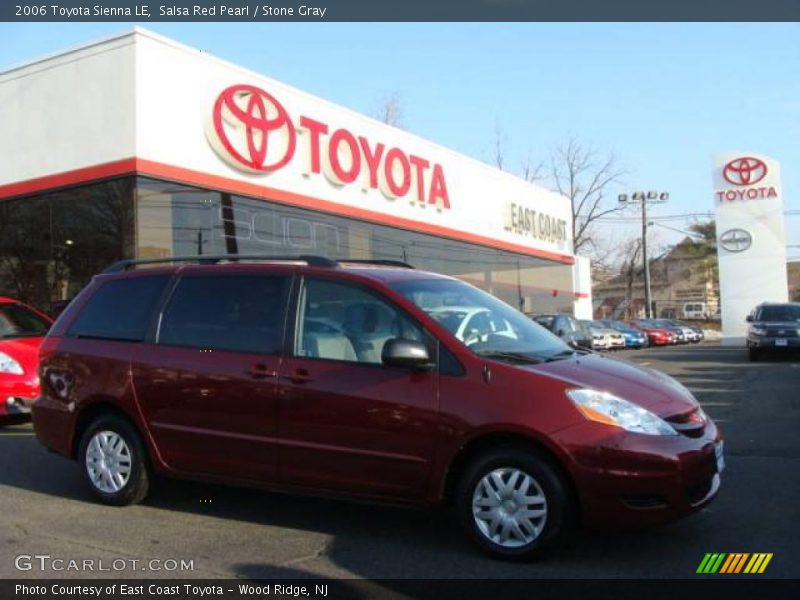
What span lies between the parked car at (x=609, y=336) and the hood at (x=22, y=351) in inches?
993

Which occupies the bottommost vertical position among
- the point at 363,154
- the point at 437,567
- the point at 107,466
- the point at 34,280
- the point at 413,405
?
the point at 437,567

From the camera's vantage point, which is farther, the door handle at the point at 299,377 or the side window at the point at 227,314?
the side window at the point at 227,314

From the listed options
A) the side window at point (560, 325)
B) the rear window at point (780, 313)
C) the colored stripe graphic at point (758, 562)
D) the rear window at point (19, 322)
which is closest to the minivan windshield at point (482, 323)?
the colored stripe graphic at point (758, 562)

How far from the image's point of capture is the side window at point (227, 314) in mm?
5328

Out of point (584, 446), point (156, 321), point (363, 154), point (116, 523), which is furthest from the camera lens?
point (363, 154)

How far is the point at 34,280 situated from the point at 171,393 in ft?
38.1

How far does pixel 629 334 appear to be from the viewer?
35.8 meters

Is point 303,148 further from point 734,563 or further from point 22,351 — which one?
point 734,563

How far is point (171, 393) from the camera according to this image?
5.54 m

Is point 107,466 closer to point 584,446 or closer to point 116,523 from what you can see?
point 116,523

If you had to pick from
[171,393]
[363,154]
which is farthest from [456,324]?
[363,154]

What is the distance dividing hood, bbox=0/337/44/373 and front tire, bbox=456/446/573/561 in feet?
20.5

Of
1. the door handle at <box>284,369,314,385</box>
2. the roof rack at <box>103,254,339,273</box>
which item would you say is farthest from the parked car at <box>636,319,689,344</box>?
the door handle at <box>284,369,314,385</box>

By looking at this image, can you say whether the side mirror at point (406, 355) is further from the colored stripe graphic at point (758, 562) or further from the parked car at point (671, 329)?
the parked car at point (671, 329)
